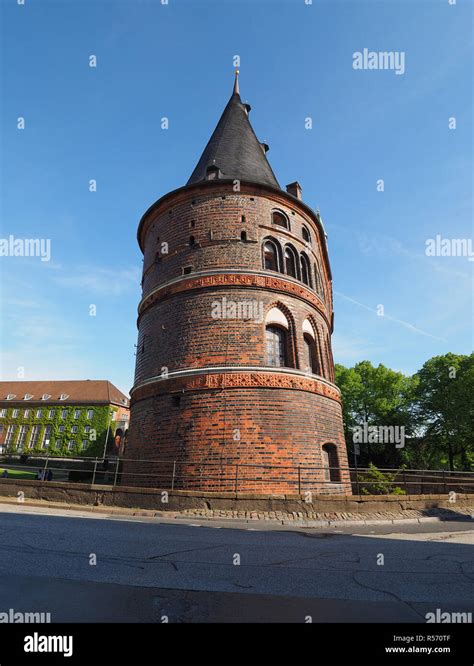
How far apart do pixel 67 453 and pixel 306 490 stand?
1615 inches

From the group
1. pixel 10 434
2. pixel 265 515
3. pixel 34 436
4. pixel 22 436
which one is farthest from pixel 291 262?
pixel 10 434

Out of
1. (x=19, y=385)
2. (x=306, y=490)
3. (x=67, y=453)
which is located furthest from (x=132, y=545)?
(x=19, y=385)

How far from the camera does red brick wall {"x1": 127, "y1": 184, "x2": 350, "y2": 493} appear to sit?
11.3m

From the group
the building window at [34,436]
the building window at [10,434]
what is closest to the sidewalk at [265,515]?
the building window at [34,436]

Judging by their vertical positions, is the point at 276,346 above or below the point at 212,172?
below

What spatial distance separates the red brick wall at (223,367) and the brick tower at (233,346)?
0.13ft

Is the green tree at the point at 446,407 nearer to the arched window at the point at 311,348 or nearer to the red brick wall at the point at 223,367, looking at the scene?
the red brick wall at the point at 223,367

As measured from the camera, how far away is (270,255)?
15.3 meters

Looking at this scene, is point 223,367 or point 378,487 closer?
point 223,367

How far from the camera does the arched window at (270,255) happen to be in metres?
15.2

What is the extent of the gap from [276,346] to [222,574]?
9.67 m

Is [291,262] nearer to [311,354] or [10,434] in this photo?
[311,354]
